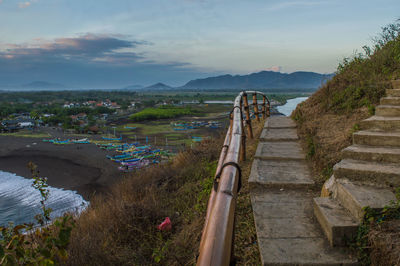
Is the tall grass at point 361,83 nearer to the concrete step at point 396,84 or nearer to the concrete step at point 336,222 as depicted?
the concrete step at point 396,84

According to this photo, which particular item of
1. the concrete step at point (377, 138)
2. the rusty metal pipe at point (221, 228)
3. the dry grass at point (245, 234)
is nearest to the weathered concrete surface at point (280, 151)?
the concrete step at point (377, 138)

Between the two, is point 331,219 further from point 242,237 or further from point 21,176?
point 21,176

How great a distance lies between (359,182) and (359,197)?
41 cm

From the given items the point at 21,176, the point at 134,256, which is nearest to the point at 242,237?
the point at 134,256

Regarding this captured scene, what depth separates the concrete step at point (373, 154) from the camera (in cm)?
261

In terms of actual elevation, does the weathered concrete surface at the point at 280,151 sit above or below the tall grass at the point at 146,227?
above

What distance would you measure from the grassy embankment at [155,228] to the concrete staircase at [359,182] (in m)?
0.62

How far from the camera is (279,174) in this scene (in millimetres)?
3229

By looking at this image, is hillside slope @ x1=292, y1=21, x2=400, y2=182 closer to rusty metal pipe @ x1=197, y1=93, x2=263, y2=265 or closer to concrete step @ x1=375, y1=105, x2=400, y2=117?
concrete step @ x1=375, y1=105, x2=400, y2=117

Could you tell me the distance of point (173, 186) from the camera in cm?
489

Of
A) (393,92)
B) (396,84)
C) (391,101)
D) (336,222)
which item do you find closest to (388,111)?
(391,101)

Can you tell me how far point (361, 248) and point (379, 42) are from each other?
24.7 feet

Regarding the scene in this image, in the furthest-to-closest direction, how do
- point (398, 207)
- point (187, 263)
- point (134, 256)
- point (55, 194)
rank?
point (55, 194)
point (134, 256)
point (187, 263)
point (398, 207)

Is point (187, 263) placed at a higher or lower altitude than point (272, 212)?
lower
